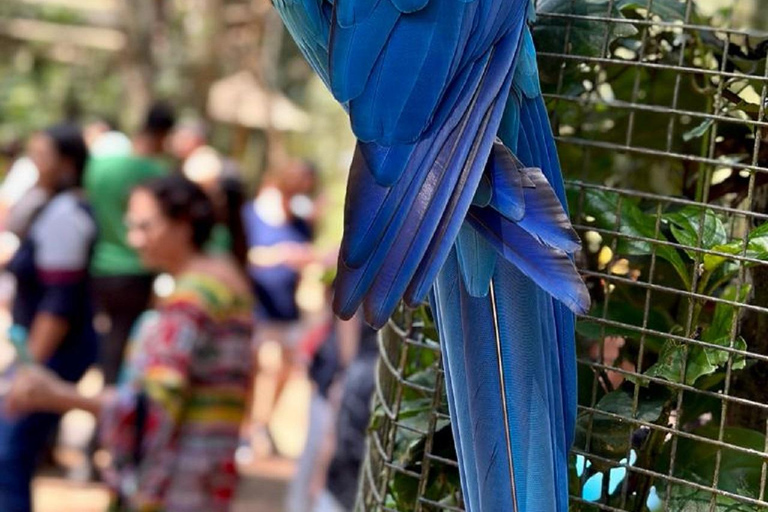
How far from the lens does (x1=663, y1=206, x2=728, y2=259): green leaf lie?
135 cm

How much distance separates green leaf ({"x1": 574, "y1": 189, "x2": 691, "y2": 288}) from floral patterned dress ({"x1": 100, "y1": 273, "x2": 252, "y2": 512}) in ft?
6.55

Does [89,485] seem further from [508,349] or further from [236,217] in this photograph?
[508,349]

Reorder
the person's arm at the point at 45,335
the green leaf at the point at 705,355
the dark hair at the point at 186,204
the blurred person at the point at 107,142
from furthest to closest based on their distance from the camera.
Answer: the blurred person at the point at 107,142, the person's arm at the point at 45,335, the dark hair at the point at 186,204, the green leaf at the point at 705,355

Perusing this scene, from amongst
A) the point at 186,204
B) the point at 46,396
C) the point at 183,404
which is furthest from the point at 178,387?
the point at 186,204

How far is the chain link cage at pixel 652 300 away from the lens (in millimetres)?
1344

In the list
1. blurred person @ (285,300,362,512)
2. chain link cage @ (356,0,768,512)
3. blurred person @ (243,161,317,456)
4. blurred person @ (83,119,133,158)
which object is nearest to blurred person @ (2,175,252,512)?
blurred person @ (285,300,362,512)

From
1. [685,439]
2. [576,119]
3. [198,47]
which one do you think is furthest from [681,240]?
[198,47]

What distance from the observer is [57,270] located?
4.84m

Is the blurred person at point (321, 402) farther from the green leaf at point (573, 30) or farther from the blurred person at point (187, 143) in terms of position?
the green leaf at point (573, 30)

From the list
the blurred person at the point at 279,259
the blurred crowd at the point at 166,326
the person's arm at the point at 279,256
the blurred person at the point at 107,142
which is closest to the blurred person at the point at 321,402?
the blurred crowd at the point at 166,326

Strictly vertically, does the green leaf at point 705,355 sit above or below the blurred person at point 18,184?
above

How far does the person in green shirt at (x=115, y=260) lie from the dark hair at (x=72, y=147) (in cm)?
32

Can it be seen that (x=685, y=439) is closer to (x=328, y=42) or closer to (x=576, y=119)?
(x=576, y=119)

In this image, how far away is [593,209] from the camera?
1459mm
